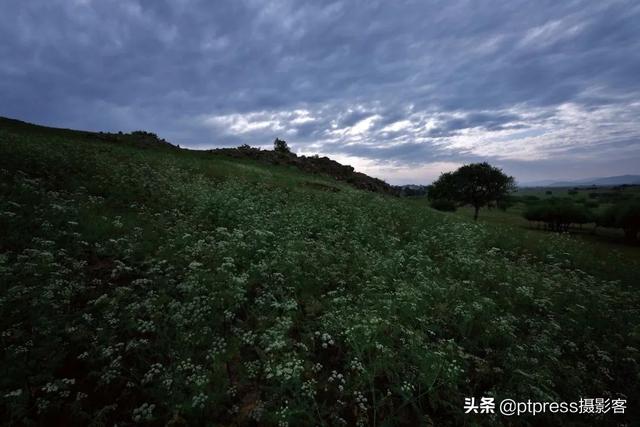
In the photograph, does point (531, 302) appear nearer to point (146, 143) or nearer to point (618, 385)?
point (618, 385)

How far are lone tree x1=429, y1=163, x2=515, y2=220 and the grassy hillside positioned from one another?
53644 mm

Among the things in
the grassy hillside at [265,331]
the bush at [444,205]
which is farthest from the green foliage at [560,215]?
the grassy hillside at [265,331]

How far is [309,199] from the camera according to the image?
73.1 feet

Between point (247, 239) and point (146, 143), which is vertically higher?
point (146, 143)

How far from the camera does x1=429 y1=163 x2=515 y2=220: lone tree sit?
191ft

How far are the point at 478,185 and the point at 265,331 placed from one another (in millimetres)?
64150

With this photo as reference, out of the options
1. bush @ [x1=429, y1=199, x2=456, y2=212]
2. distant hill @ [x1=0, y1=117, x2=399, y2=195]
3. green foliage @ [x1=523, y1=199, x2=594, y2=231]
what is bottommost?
green foliage @ [x1=523, y1=199, x2=594, y2=231]

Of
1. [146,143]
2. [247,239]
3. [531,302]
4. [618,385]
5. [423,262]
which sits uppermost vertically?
[146,143]

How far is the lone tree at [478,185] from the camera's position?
5810 cm

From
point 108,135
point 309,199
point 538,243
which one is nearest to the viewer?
point 538,243

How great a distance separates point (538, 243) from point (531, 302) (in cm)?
1131

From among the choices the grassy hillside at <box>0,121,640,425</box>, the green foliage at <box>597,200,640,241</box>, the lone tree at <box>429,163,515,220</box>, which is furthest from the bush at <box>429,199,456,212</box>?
the grassy hillside at <box>0,121,640,425</box>

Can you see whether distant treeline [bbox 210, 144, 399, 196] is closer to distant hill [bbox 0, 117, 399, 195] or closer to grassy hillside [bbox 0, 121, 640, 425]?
distant hill [bbox 0, 117, 399, 195]

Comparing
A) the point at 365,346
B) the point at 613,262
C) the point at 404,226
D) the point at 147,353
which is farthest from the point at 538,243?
the point at 147,353
